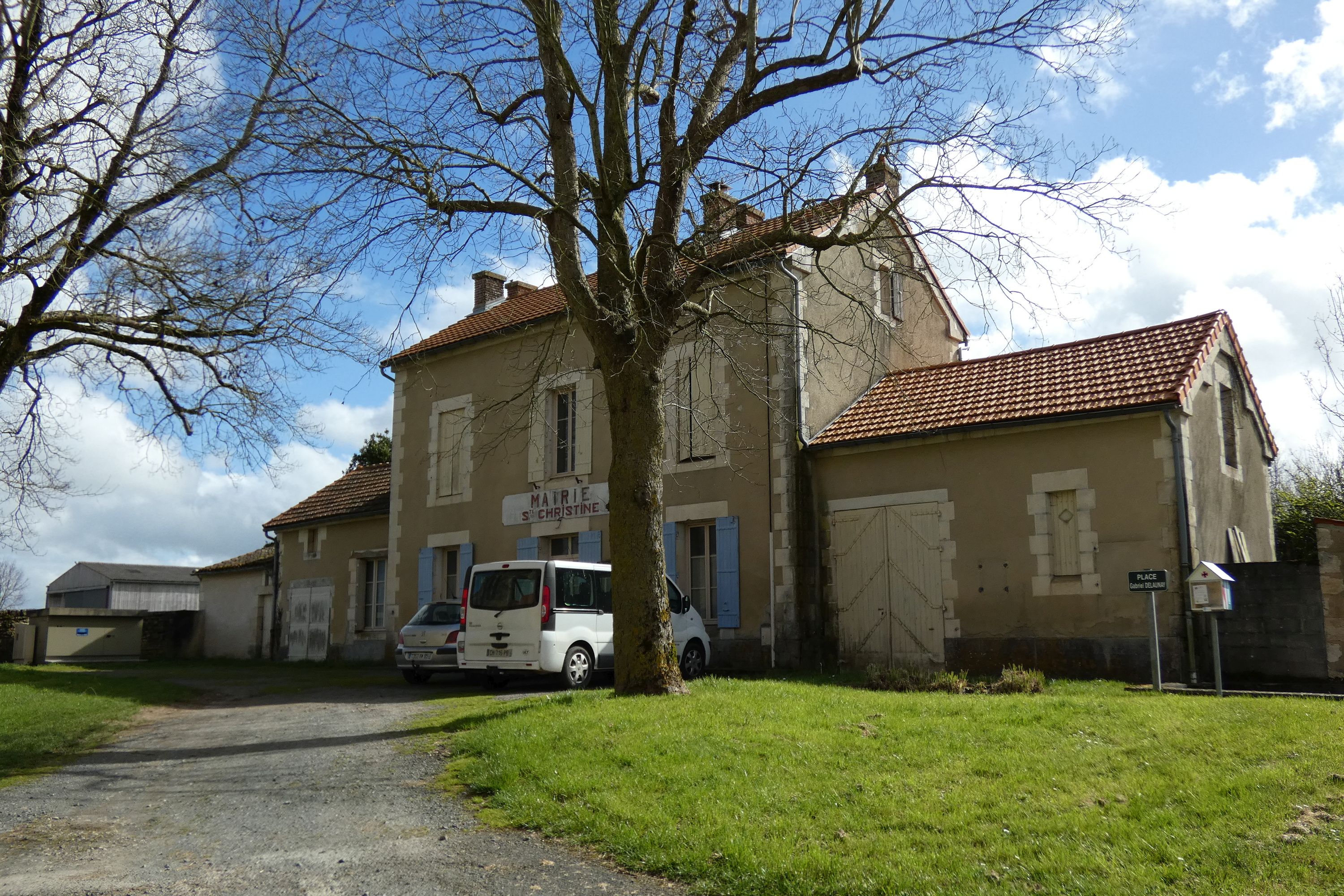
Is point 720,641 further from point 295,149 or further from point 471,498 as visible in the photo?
point 295,149

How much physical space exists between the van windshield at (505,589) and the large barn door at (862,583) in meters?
5.00

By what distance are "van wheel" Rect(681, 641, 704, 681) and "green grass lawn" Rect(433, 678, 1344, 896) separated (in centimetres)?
471

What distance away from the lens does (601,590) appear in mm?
14320

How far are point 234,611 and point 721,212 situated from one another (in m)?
22.9

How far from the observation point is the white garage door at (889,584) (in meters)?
15.1

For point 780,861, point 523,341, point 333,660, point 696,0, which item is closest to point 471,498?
point 523,341

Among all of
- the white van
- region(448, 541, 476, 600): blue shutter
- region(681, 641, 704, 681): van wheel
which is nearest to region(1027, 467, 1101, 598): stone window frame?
region(681, 641, 704, 681): van wheel

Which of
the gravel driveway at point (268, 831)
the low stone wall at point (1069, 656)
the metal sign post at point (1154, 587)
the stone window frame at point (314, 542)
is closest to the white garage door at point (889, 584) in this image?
the low stone wall at point (1069, 656)

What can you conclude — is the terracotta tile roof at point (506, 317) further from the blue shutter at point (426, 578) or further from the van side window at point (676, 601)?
the van side window at point (676, 601)

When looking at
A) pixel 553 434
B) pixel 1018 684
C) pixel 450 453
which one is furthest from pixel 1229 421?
pixel 450 453

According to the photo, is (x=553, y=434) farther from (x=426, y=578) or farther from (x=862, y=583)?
(x=862, y=583)

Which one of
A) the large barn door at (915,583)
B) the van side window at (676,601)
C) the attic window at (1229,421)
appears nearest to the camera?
the van side window at (676,601)

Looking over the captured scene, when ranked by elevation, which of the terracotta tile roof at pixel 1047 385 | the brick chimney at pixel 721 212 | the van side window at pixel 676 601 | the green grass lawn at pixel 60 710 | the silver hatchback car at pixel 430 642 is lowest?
the green grass lawn at pixel 60 710

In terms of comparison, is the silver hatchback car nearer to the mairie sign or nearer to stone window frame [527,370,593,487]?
the mairie sign
